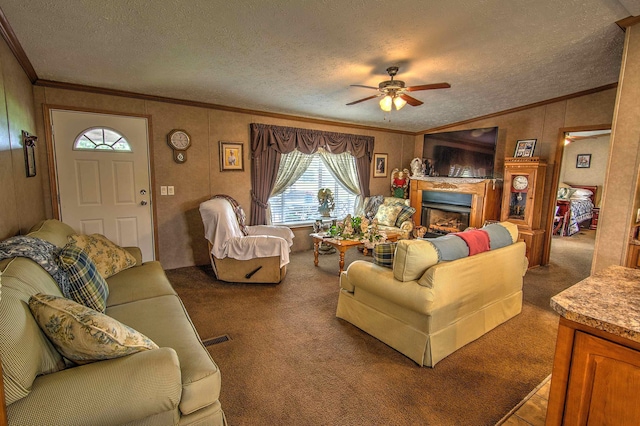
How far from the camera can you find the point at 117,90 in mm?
3715

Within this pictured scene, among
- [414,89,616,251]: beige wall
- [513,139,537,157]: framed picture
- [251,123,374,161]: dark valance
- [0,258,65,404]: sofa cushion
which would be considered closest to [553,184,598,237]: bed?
[414,89,616,251]: beige wall

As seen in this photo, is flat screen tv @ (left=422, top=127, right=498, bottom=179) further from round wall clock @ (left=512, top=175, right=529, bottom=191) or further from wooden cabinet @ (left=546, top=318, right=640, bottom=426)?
wooden cabinet @ (left=546, top=318, right=640, bottom=426)

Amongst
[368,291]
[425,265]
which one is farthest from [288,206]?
[425,265]

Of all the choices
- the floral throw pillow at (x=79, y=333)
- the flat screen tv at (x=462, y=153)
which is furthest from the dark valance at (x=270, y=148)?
the floral throw pillow at (x=79, y=333)

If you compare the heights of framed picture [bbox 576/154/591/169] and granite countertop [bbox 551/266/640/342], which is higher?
framed picture [bbox 576/154/591/169]

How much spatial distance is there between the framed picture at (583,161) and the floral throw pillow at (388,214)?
6138mm

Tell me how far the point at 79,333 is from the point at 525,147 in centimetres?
576

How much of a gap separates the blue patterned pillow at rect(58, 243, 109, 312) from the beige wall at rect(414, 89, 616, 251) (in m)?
5.64

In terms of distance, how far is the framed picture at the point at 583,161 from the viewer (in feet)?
26.8

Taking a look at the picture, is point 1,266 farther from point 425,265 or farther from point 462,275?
point 462,275

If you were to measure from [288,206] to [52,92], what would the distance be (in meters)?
3.36

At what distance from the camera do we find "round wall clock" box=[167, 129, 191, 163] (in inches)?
163

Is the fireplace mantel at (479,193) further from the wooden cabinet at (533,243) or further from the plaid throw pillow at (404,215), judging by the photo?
the plaid throw pillow at (404,215)

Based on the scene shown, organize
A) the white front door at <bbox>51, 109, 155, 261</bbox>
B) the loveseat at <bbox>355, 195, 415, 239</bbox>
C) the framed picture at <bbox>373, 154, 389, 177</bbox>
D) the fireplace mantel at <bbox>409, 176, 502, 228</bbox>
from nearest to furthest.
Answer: the white front door at <bbox>51, 109, 155, 261</bbox> < the fireplace mantel at <bbox>409, 176, 502, 228</bbox> < the loveseat at <bbox>355, 195, 415, 239</bbox> < the framed picture at <bbox>373, 154, 389, 177</bbox>
